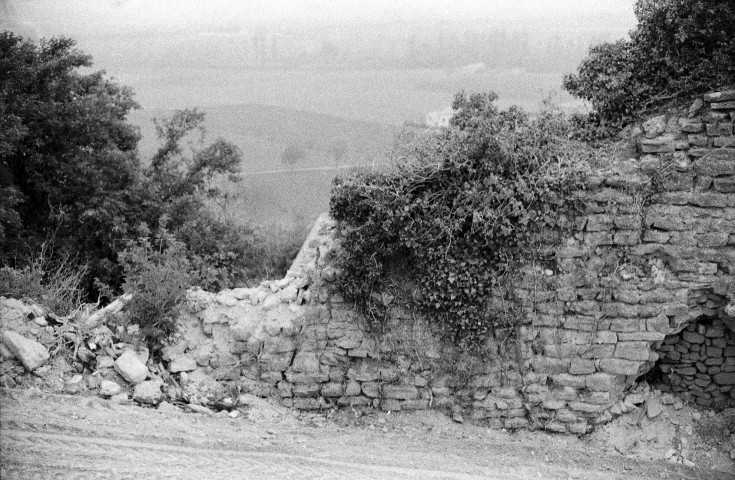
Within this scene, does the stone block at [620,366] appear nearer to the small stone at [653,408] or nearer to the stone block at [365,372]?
the small stone at [653,408]

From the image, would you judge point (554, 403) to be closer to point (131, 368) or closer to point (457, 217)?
point (457, 217)

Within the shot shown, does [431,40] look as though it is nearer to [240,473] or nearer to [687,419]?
[687,419]

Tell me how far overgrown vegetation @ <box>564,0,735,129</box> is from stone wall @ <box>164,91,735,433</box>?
458 mm

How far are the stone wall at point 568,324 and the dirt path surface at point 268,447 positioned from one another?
268 millimetres

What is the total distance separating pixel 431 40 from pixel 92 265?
1003cm

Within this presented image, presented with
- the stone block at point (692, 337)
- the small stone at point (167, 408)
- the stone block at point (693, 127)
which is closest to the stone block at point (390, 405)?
the small stone at point (167, 408)

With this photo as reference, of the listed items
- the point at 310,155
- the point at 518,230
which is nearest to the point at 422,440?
the point at 518,230

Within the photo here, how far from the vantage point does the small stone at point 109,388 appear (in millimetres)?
7164

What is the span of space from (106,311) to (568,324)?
5.40 m

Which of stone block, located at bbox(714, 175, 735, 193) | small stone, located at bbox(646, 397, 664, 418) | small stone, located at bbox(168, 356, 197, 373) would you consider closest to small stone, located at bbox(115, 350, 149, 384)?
small stone, located at bbox(168, 356, 197, 373)

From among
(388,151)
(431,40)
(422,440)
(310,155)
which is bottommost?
(422,440)

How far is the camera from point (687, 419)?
764 cm

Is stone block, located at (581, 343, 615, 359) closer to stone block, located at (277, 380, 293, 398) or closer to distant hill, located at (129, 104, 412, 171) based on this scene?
stone block, located at (277, 380, 293, 398)

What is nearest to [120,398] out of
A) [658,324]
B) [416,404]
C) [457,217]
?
[416,404]
